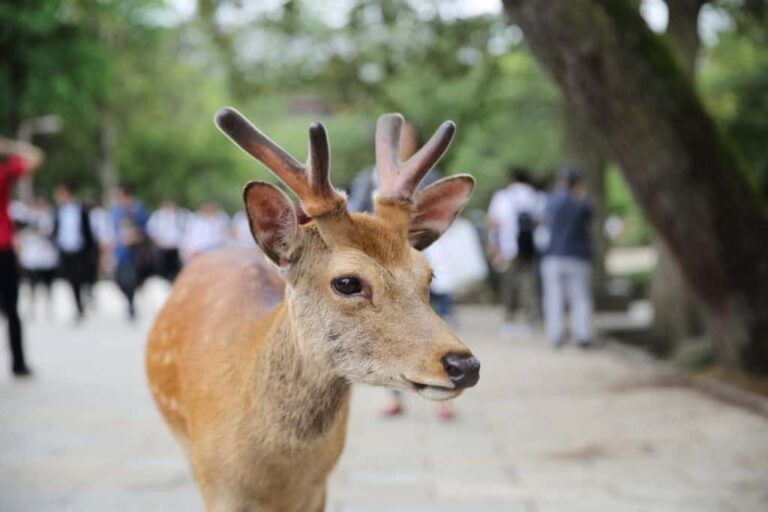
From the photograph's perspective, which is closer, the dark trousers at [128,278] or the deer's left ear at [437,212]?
the deer's left ear at [437,212]

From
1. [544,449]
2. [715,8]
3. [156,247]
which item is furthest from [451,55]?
[544,449]

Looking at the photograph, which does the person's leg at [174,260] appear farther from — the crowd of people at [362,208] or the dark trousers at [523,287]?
the dark trousers at [523,287]

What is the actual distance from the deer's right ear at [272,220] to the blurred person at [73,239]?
1234cm

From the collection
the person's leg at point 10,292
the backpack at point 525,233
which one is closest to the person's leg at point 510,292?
the backpack at point 525,233

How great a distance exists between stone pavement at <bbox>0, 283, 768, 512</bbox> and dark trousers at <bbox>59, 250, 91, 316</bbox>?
4.94 metres

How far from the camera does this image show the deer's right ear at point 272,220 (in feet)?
10.3

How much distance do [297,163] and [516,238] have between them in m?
10.5

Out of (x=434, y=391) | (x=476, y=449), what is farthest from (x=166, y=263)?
Result: (x=434, y=391)

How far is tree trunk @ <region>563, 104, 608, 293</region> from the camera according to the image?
1575 centimetres

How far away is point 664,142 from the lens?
7.68m

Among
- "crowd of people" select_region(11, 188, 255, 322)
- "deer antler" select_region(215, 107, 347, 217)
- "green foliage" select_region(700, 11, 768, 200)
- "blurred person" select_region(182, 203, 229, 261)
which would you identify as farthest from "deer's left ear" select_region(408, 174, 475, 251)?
"blurred person" select_region(182, 203, 229, 261)

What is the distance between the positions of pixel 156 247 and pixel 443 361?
1439cm

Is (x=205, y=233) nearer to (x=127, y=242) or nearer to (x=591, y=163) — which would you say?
(x=127, y=242)

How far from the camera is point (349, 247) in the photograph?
10.4 ft
